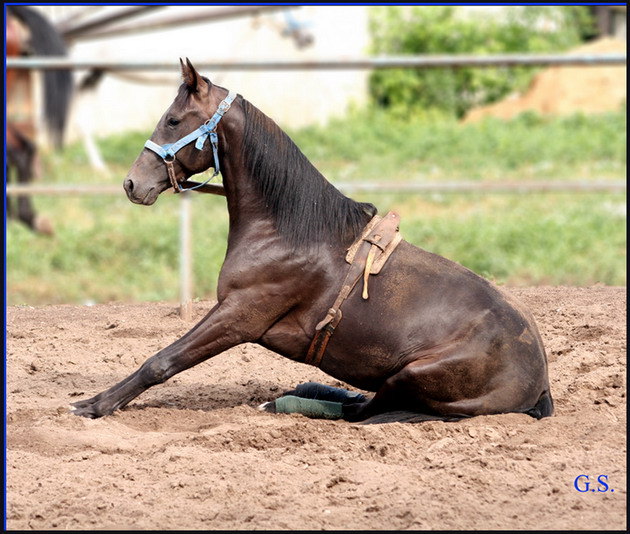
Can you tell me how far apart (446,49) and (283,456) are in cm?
1435

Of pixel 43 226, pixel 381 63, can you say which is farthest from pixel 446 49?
pixel 381 63

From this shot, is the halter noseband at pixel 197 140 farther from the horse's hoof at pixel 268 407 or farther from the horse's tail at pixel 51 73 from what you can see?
the horse's tail at pixel 51 73

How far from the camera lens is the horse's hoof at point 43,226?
1077 cm

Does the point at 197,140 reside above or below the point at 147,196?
above

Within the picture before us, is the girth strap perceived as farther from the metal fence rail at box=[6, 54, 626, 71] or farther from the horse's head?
the metal fence rail at box=[6, 54, 626, 71]

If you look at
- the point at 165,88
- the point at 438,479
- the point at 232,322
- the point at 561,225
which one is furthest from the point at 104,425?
the point at 165,88

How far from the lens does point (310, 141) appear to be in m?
14.4

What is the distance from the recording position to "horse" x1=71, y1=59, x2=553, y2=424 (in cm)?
445

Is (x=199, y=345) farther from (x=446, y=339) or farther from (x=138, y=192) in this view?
(x=446, y=339)

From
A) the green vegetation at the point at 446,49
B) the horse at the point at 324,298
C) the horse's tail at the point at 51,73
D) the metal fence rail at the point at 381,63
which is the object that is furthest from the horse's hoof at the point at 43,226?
the green vegetation at the point at 446,49

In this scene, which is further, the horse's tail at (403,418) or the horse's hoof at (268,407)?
the horse's hoof at (268,407)

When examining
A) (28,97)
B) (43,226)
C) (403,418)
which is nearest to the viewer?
(403,418)

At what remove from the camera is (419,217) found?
35.9ft

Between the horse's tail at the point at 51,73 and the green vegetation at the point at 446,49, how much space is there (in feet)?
20.4
